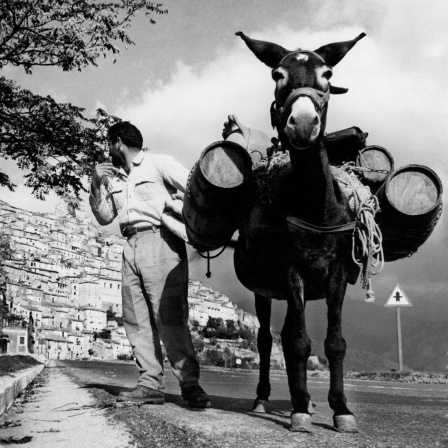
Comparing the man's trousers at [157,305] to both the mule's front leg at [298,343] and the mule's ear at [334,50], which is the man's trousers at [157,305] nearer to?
the mule's front leg at [298,343]

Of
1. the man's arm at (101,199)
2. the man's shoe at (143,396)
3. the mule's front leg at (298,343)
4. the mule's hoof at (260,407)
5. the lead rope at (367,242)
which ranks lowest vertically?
the mule's hoof at (260,407)

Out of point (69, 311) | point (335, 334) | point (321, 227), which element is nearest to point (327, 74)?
point (321, 227)

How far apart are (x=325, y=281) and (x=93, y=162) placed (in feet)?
36.9

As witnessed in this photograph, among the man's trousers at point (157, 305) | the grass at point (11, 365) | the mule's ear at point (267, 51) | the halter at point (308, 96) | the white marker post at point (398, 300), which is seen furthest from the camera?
the white marker post at point (398, 300)

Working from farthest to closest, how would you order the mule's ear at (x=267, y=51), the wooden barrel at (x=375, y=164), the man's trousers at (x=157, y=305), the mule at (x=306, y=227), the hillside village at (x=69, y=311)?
the hillside village at (x=69, y=311) < the man's trousers at (x=157, y=305) < the wooden barrel at (x=375, y=164) < the mule's ear at (x=267, y=51) < the mule at (x=306, y=227)

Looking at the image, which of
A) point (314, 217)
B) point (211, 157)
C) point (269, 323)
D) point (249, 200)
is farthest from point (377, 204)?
point (269, 323)

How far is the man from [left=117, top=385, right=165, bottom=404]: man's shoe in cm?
1

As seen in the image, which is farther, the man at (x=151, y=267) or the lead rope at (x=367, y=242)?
the man at (x=151, y=267)

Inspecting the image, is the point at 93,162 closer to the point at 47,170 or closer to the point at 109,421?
the point at 47,170

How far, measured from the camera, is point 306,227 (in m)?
4.23

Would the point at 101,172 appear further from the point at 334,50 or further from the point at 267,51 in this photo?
the point at 334,50

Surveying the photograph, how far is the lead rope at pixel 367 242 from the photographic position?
14.4 ft

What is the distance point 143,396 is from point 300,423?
1829 mm

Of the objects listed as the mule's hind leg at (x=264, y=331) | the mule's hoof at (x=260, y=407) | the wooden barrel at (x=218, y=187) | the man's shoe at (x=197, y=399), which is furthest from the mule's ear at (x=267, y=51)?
the mule's hoof at (x=260, y=407)
